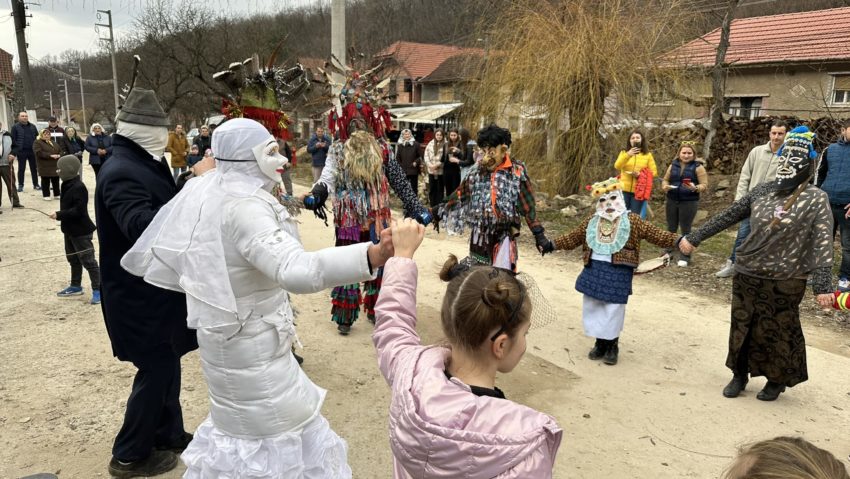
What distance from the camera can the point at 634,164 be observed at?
8930 mm

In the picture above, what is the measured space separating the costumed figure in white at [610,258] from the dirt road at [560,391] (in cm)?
35

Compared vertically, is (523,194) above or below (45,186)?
above

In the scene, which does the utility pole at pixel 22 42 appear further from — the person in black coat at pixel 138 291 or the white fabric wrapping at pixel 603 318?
the white fabric wrapping at pixel 603 318

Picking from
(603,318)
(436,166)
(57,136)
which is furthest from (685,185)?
(57,136)

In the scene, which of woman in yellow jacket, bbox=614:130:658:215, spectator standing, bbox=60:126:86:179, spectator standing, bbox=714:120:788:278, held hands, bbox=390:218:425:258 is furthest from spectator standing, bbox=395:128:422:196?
held hands, bbox=390:218:425:258

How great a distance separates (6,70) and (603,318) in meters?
38.0

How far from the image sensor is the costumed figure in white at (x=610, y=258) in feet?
15.0

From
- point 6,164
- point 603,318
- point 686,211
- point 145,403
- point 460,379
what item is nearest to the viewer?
point 460,379

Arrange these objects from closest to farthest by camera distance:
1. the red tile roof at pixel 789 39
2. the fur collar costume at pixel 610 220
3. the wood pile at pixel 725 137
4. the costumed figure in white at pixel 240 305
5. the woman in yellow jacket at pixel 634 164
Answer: the costumed figure in white at pixel 240 305 < the fur collar costume at pixel 610 220 < the woman in yellow jacket at pixel 634 164 < the wood pile at pixel 725 137 < the red tile roof at pixel 789 39

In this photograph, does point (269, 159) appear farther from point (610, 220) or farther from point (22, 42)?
point (22, 42)

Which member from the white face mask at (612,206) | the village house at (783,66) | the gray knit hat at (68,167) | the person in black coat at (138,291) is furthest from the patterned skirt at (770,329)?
the village house at (783,66)

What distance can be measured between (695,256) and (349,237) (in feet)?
17.5

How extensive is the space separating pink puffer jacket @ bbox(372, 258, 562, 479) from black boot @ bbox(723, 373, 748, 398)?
3.32m

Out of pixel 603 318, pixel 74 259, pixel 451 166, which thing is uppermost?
pixel 451 166
